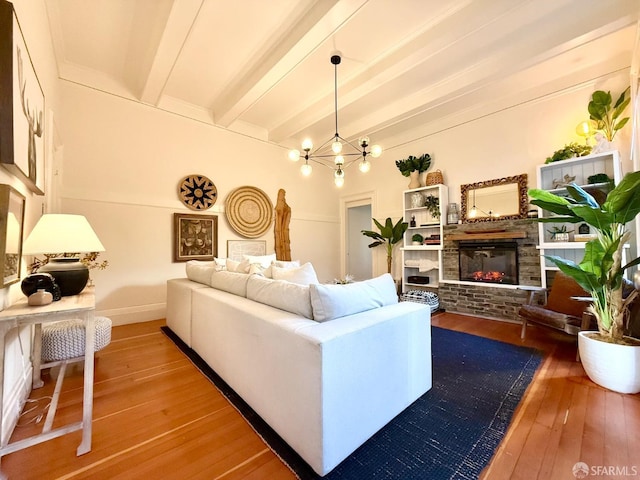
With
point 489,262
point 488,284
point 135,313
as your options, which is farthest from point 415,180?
point 135,313

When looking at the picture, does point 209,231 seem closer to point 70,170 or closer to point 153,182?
point 153,182

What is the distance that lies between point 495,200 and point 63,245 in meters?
5.17

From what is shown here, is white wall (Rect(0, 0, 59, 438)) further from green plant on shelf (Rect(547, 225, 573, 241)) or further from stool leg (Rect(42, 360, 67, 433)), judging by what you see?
green plant on shelf (Rect(547, 225, 573, 241))

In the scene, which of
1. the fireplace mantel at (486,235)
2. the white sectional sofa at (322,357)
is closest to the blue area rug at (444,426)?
the white sectional sofa at (322,357)

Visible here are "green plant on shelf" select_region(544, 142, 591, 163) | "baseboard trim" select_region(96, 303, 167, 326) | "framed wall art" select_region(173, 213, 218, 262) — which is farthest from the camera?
"framed wall art" select_region(173, 213, 218, 262)

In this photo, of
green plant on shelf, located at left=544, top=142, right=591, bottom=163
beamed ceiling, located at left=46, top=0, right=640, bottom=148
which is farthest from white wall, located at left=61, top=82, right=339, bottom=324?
green plant on shelf, located at left=544, top=142, right=591, bottom=163

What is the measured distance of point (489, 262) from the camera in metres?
4.16

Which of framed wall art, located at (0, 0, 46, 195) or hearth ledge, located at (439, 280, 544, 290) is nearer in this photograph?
framed wall art, located at (0, 0, 46, 195)

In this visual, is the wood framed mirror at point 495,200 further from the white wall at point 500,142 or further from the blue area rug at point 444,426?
the blue area rug at point 444,426

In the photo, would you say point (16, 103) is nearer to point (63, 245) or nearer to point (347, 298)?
point (63, 245)

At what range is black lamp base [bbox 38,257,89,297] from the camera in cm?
163

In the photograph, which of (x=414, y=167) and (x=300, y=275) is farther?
(x=414, y=167)

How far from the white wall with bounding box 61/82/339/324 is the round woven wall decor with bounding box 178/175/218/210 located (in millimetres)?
91

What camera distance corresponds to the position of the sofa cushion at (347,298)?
1.47 m
